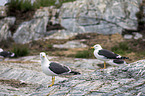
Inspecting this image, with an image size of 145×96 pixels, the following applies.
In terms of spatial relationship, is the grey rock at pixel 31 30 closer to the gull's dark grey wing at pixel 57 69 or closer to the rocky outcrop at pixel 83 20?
the rocky outcrop at pixel 83 20

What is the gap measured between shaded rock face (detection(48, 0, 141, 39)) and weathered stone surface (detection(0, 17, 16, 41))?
405 centimetres

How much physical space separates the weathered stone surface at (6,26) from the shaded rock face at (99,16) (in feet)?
13.3

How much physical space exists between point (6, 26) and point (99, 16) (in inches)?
312

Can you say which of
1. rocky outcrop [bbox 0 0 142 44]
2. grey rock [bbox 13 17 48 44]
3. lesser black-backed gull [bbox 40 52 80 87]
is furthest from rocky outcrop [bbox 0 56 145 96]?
rocky outcrop [bbox 0 0 142 44]

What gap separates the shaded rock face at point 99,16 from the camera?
17125 mm

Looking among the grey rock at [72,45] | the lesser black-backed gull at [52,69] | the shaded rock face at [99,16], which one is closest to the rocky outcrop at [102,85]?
the lesser black-backed gull at [52,69]

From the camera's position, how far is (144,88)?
12.7 ft

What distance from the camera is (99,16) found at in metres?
17.6

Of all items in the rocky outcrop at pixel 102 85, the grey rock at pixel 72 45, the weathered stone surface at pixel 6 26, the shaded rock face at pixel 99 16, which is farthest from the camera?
the weathered stone surface at pixel 6 26

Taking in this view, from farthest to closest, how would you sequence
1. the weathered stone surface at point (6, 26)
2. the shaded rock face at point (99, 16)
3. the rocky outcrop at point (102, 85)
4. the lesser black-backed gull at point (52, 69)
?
the weathered stone surface at point (6, 26)
the shaded rock face at point (99, 16)
the lesser black-backed gull at point (52, 69)
the rocky outcrop at point (102, 85)

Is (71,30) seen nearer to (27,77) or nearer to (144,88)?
(27,77)

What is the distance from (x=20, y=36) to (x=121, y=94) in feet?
48.6

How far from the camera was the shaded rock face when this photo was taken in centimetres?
1712

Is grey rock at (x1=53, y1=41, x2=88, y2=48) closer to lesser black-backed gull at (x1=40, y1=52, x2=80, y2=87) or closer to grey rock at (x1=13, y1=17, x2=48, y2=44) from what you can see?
grey rock at (x1=13, y1=17, x2=48, y2=44)
